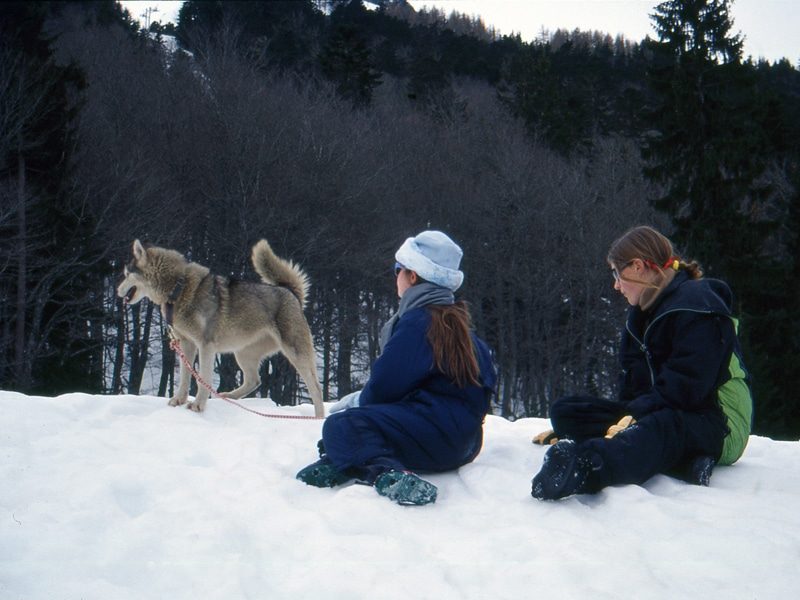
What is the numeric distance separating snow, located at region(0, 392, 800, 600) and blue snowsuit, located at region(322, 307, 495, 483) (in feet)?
0.73

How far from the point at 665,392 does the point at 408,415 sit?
149 centimetres

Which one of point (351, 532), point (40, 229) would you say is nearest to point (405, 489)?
point (351, 532)

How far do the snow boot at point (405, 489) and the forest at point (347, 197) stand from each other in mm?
15669

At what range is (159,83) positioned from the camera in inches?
1085

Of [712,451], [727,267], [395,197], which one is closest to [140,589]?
[712,451]

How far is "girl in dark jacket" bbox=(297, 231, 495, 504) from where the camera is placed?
3980 millimetres

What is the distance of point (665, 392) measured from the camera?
398 cm

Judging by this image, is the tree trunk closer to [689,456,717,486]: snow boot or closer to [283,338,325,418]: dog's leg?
[283,338,325,418]: dog's leg

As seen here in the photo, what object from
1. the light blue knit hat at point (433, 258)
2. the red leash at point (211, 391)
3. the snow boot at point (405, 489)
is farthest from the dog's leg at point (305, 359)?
the snow boot at point (405, 489)

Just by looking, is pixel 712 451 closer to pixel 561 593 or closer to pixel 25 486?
pixel 561 593

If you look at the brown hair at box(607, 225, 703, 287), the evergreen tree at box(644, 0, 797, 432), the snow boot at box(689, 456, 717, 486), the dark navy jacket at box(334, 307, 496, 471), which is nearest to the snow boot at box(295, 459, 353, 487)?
the dark navy jacket at box(334, 307, 496, 471)

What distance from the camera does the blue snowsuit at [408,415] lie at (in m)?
3.96

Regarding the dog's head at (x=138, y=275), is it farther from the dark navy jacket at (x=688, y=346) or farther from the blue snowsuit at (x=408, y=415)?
the dark navy jacket at (x=688, y=346)

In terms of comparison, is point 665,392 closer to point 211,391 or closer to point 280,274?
point 211,391
